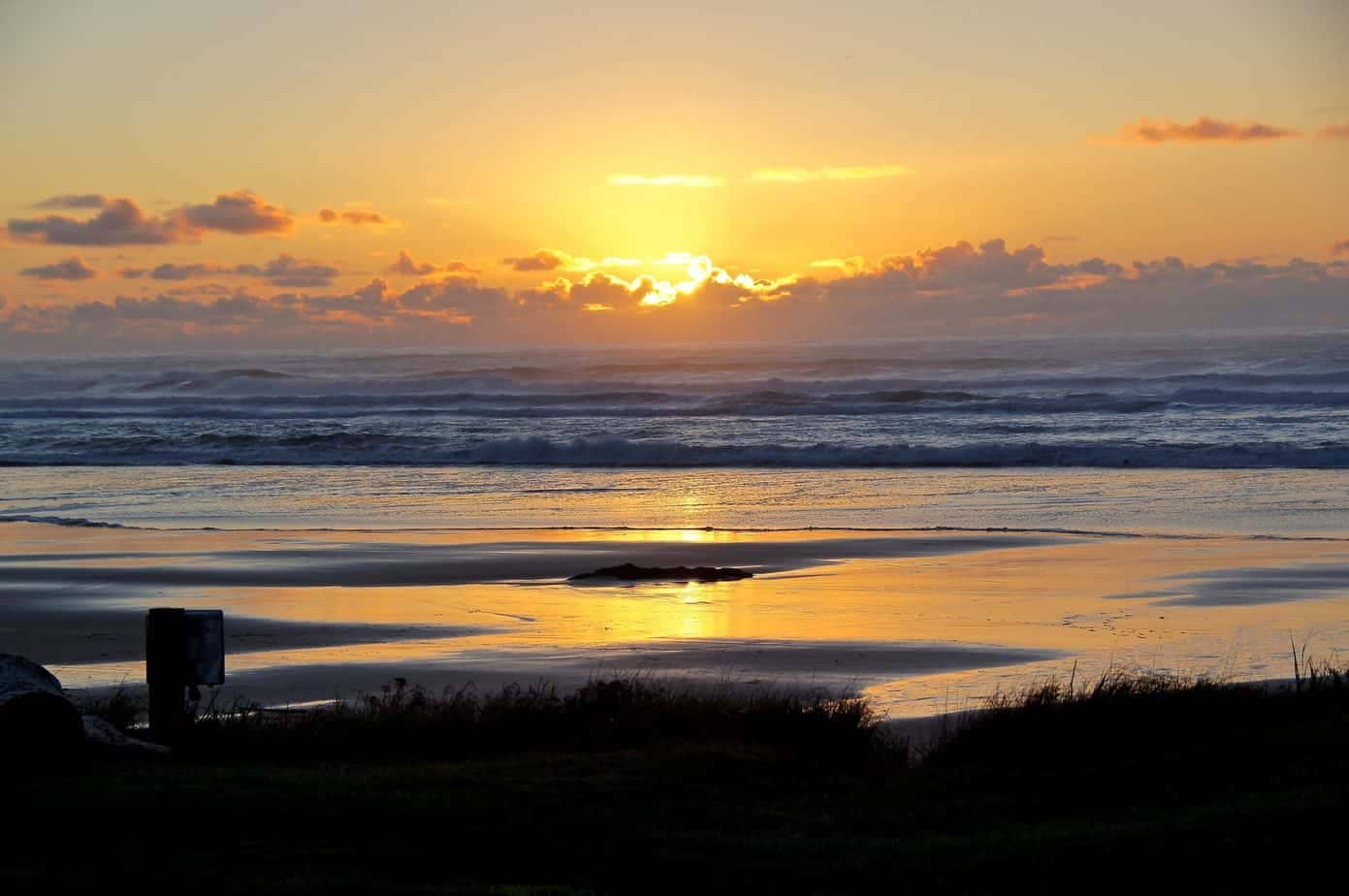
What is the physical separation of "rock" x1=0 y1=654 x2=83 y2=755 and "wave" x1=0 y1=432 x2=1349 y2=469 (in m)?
26.5

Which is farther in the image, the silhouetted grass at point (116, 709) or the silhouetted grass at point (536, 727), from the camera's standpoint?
the silhouetted grass at point (116, 709)

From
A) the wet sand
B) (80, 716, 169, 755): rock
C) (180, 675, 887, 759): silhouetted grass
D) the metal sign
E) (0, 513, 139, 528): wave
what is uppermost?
the metal sign

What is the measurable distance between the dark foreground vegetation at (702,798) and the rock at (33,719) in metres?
0.11

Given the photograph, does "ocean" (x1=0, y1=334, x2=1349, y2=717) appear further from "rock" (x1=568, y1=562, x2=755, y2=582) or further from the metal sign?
→ the metal sign

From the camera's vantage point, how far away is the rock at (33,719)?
22.6 feet

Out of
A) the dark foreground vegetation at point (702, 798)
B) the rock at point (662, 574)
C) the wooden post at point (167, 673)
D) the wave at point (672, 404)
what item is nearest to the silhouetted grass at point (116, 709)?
the dark foreground vegetation at point (702, 798)

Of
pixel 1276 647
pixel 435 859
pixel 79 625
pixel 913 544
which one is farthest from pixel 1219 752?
pixel 913 544

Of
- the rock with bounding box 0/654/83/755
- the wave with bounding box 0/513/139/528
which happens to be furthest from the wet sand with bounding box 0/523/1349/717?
the rock with bounding box 0/654/83/755

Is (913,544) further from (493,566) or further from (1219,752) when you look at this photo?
(1219,752)

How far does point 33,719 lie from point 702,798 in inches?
119

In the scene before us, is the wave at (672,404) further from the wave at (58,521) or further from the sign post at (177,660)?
the sign post at (177,660)

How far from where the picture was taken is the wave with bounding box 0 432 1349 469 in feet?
104

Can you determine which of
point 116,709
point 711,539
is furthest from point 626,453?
point 116,709

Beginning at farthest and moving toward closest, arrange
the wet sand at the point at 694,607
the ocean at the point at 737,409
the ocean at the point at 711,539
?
the ocean at the point at 737,409
the ocean at the point at 711,539
the wet sand at the point at 694,607
